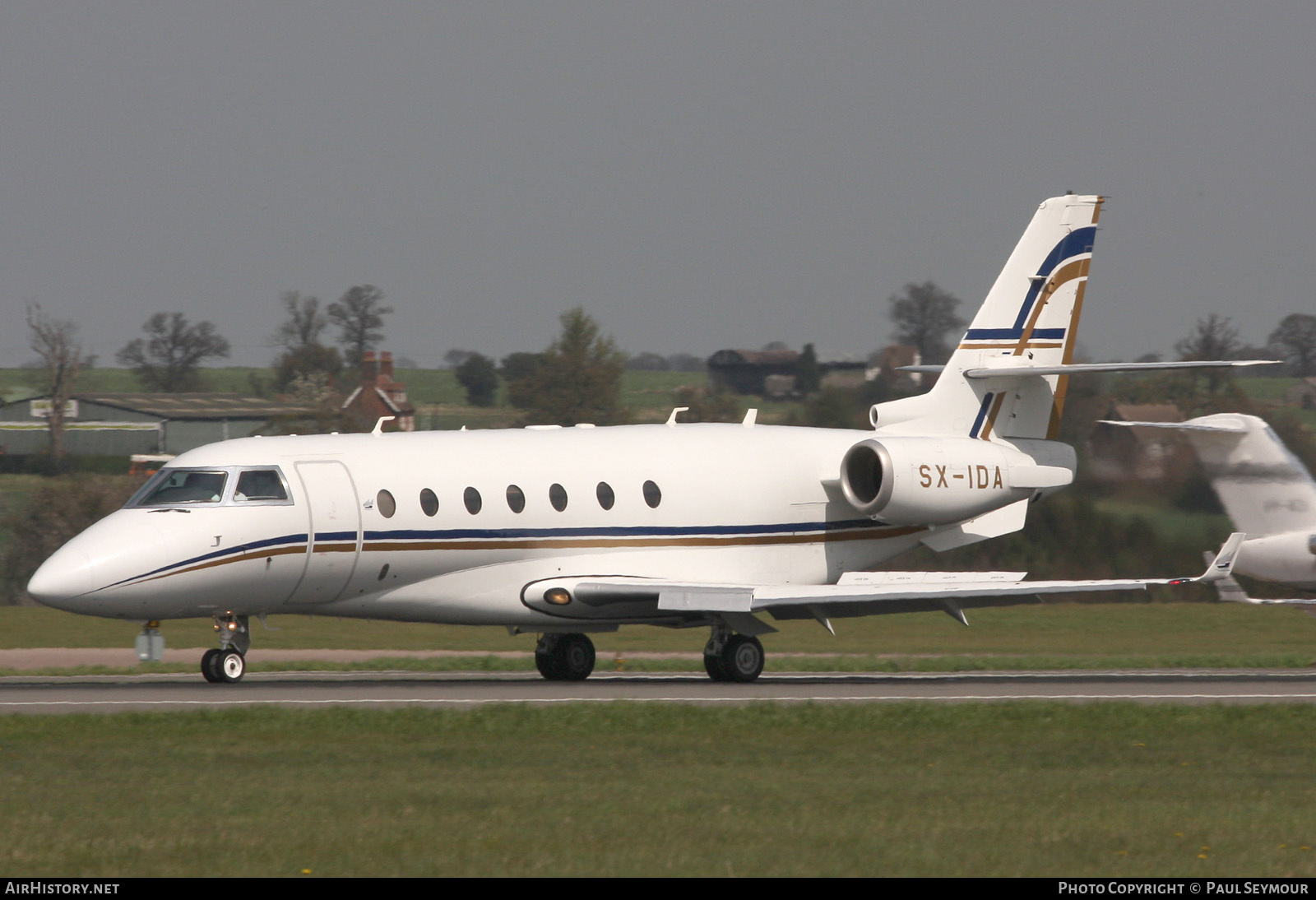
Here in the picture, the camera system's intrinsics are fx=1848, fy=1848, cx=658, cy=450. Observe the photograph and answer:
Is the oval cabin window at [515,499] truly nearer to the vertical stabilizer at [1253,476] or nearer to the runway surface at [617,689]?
the runway surface at [617,689]

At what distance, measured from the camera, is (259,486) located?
23.4 m

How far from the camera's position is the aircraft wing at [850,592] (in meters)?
24.5

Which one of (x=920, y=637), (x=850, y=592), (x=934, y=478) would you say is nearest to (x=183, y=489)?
(x=850, y=592)

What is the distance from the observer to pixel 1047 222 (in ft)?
99.1

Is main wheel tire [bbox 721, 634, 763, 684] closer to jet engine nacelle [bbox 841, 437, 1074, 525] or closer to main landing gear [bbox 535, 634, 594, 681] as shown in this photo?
main landing gear [bbox 535, 634, 594, 681]

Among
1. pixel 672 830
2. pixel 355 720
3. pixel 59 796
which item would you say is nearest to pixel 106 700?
pixel 355 720

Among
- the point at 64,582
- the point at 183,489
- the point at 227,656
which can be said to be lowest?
the point at 227,656

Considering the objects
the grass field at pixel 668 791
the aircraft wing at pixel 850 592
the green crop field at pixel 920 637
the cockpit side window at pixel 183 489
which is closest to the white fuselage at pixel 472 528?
the cockpit side window at pixel 183 489

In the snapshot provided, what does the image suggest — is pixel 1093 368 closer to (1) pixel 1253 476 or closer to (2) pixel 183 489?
(1) pixel 1253 476

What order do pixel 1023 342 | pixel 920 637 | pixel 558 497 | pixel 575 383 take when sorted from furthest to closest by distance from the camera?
pixel 575 383 → pixel 920 637 → pixel 1023 342 → pixel 558 497

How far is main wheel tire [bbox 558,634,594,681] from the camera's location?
26812mm

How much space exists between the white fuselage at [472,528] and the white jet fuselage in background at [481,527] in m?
0.02

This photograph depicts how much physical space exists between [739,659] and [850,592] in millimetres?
2030
